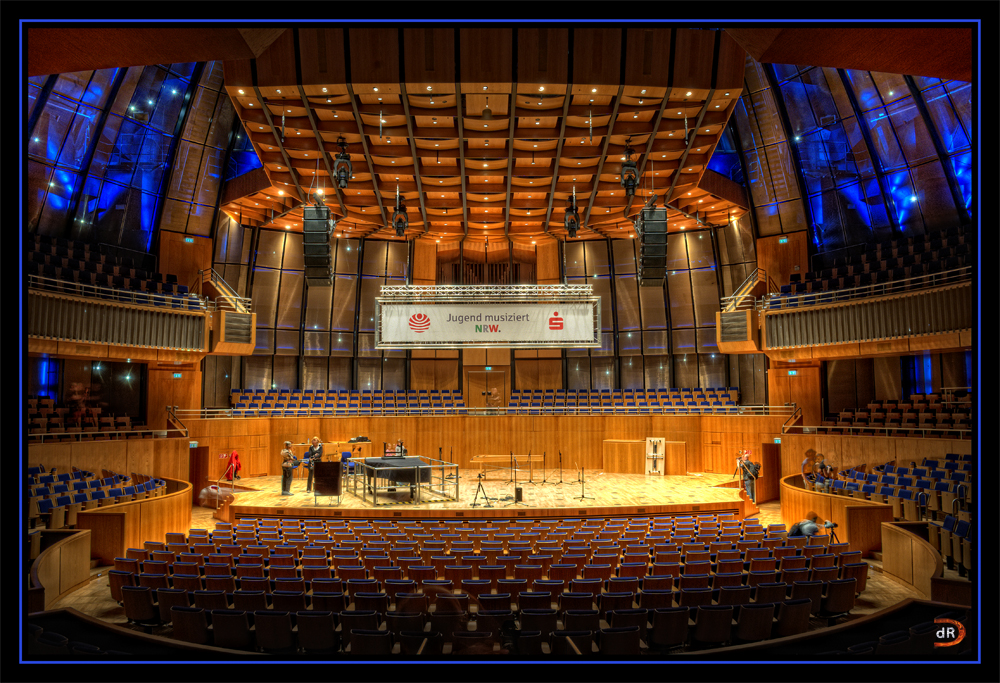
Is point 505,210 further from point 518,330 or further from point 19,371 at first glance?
point 19,371

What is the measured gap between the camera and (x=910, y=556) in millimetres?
8039

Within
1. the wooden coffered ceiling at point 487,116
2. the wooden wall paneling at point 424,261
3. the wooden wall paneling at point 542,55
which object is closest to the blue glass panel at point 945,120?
Answer: the wooden coffered ceiling at point 487,116

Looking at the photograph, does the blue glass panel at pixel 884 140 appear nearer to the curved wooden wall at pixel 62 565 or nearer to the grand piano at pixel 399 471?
the grand piano at pixel 399 471

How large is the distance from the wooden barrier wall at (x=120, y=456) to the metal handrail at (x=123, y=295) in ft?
11.2

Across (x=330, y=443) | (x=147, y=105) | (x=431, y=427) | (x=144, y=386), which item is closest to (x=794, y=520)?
(x=431, y=427)

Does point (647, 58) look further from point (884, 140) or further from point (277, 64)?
point (884, 140)

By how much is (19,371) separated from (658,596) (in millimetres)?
5305

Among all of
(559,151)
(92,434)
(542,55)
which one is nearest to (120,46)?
(542,55)

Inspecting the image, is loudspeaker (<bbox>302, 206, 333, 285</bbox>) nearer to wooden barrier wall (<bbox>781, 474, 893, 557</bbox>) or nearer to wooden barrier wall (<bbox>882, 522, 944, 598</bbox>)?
wooden barrier wall (<bbox>781, 474, 893, 557</bbox>)

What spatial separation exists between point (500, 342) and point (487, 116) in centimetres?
616

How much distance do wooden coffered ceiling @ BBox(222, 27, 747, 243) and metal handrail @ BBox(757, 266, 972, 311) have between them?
3275 millimetres

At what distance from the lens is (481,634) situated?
15.7 ft

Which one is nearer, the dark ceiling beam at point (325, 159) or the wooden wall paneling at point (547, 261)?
the dark ceiling beam at point (325, 159)

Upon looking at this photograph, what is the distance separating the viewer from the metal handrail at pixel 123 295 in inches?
528
